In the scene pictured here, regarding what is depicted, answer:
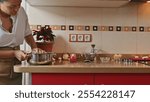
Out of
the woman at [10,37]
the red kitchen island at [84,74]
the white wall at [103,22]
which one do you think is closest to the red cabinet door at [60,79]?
the red kitchen island at [84,74]

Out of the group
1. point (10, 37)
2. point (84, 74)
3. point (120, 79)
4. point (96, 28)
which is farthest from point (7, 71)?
point (96, 28)

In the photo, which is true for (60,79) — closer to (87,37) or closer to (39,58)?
(39,58)

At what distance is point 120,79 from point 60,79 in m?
0.33

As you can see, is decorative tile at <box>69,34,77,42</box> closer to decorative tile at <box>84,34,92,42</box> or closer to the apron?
decorative tile at <box>84,34,92,42</box>

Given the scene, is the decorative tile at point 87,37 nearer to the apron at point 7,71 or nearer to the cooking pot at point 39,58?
the cooking pot at point 39,58

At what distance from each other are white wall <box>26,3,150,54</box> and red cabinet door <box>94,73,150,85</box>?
568 mm

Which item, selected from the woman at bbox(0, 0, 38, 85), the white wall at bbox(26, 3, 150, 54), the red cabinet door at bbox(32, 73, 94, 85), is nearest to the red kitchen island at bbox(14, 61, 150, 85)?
the red cabinet door at bbox(32, 73, 94, 85)

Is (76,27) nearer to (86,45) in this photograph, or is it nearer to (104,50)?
(86,45)

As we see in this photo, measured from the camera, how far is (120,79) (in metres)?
1.36

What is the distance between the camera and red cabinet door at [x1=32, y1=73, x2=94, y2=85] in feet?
4.31

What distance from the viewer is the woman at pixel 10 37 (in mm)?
1119

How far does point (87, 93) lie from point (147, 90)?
0.22 m

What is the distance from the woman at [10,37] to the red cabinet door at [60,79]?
127 mm

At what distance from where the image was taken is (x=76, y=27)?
189 centimetres
